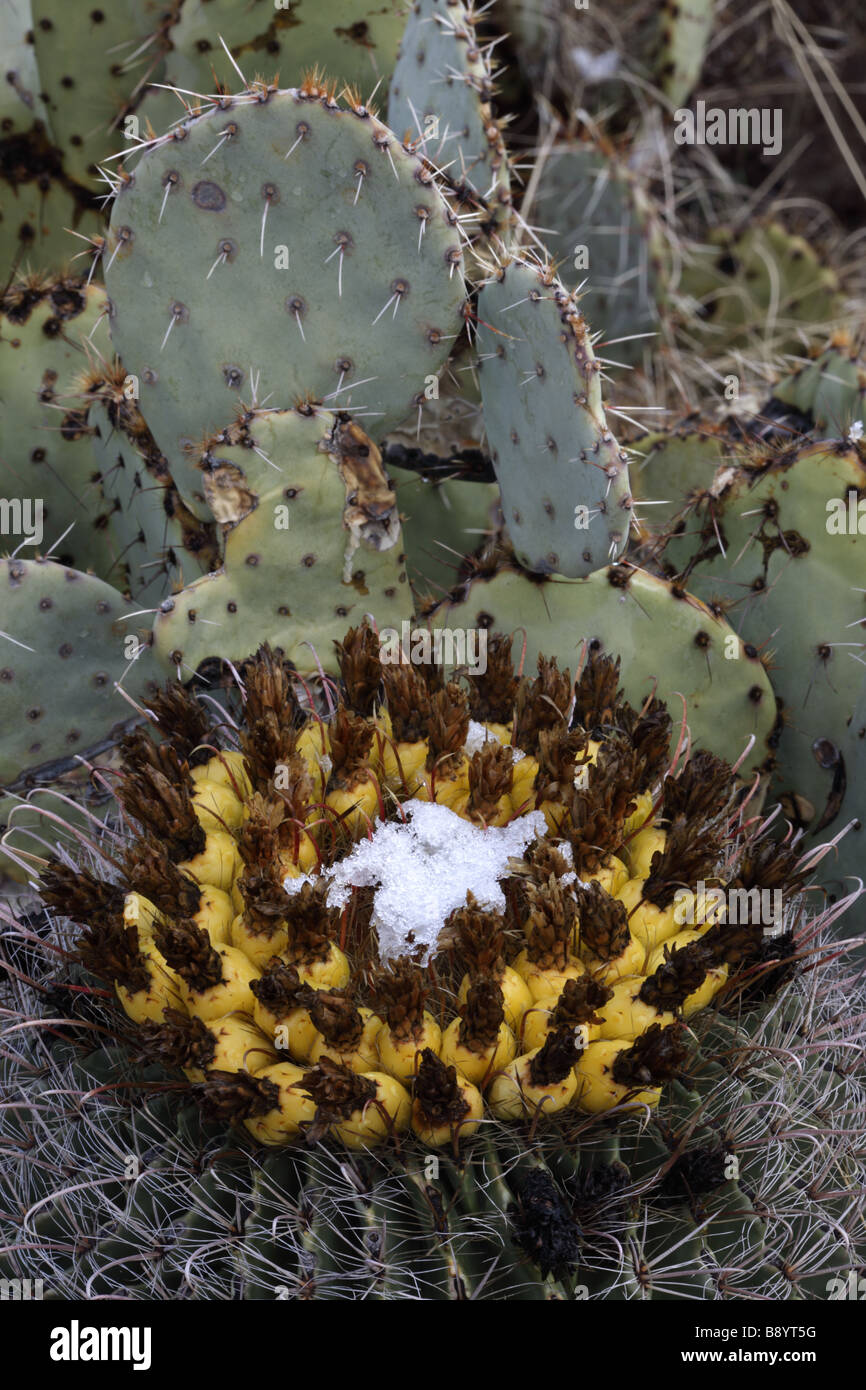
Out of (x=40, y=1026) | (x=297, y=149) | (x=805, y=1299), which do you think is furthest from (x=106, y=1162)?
(x=297, y=149)

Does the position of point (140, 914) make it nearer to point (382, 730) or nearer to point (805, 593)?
point (382, 730)

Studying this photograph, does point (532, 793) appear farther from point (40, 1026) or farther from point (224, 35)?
point (224, 35)

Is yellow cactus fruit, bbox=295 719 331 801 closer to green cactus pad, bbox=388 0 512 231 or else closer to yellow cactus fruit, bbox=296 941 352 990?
yellow cactus fruit, bbox=296 941 352 990

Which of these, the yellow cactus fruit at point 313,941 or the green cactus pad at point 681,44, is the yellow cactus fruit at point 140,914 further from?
the green cactus pad at point 681,44

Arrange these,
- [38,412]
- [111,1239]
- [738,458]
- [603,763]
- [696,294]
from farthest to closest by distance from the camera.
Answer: [696,294] < [38,412] < [738,458] < [603,763] < [111,1239]

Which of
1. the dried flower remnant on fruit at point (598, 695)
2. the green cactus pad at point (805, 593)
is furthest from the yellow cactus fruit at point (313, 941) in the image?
the green cactus pad at point (805, 593)

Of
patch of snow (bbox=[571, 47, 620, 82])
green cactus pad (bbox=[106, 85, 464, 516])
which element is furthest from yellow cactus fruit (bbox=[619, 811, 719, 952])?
patch of snow (bbox=[571, 47, 620, 82])
